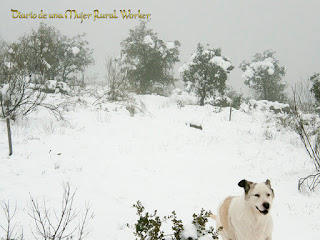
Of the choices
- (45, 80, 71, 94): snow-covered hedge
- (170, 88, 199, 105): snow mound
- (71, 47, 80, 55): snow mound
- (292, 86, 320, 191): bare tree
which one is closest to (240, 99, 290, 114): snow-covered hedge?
(170, 88, 199, 105): snow mound

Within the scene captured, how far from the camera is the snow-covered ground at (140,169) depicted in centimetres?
446

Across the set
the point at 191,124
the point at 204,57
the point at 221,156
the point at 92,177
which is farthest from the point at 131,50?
the point at 92,177

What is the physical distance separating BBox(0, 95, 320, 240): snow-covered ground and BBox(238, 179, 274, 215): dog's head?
2032mm

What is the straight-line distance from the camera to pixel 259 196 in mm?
2613

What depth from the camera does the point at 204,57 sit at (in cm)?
2406

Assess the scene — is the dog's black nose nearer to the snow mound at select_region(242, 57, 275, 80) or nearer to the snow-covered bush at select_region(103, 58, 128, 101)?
the snow-covered bush at select_region(103, 58, 128, 101)

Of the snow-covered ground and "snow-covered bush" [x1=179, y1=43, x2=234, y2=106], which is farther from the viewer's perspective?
"snow-covered bush" [x1=179, y1=43, x2=234, y2=106]

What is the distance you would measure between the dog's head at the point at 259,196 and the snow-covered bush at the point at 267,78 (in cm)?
3048

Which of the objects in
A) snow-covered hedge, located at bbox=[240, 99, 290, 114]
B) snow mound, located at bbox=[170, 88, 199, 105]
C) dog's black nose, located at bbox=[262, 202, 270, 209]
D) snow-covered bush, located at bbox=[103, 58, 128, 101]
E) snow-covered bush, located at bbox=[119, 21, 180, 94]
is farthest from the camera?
snow-covered bush, located at bbox=[119, 21, 180, 94]

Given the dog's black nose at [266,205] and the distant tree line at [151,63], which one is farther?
the distant tree line at [151,63]

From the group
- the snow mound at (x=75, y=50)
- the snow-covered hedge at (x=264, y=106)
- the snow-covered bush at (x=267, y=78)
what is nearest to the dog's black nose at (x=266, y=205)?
the snow-covered hedge at (x=264, y=106)

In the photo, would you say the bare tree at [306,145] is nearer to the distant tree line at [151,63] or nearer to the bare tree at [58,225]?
the bare tree at [58,225]

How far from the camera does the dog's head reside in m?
2.52

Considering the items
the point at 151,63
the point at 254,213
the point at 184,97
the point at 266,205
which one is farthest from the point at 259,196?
the point at 151,63
